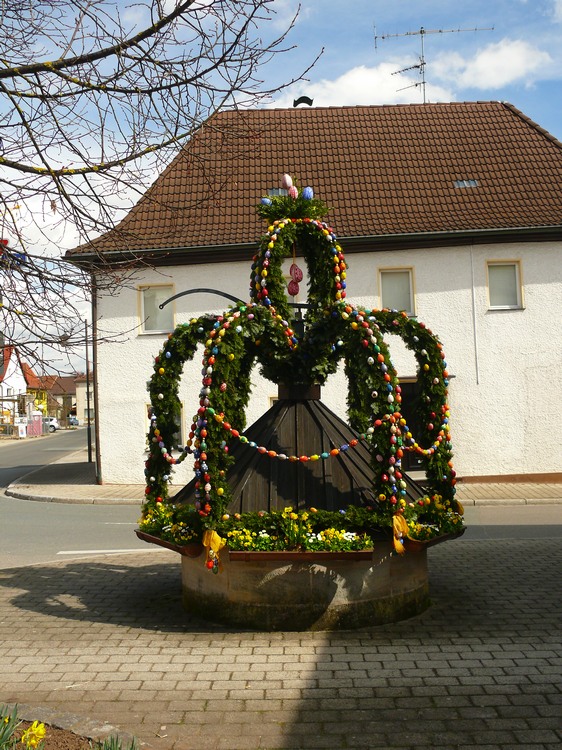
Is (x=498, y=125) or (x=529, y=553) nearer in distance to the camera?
(x=529, y=553)

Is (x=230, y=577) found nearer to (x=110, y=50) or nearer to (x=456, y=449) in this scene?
(x=110, y=50)

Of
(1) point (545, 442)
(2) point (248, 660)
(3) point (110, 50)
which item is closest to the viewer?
(3) point (110, 50)

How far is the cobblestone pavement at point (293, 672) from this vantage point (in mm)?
4949

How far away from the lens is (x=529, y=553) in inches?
427

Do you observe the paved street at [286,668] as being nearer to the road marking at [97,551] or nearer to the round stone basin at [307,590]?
the round stone basin at [307,590]

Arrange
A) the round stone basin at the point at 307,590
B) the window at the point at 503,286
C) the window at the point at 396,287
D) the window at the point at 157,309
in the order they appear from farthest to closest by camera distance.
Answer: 1. the window at the point at 157,309
2. the window at the point at 396,287
3. the window at the point at 503,286
4. the round stone basin at the point at 307,590

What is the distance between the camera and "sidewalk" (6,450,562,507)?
17.6m

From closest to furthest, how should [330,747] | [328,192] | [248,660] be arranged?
[330,747], [248,660], [328,192]

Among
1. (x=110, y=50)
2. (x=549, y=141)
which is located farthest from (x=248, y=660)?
(x=549, y=141)

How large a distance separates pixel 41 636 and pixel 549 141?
68.3ft

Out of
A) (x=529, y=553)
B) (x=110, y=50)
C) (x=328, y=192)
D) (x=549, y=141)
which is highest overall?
(x=549, y=141)

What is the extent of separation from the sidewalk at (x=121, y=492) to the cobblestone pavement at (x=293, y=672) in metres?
8.79

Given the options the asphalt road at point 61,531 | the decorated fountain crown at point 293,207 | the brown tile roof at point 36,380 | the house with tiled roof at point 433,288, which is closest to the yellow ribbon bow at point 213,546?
the brown tile roof at point 36,380

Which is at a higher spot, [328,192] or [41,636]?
[328,192]
